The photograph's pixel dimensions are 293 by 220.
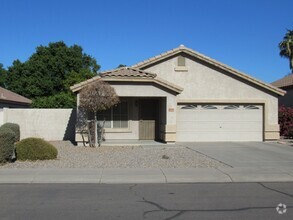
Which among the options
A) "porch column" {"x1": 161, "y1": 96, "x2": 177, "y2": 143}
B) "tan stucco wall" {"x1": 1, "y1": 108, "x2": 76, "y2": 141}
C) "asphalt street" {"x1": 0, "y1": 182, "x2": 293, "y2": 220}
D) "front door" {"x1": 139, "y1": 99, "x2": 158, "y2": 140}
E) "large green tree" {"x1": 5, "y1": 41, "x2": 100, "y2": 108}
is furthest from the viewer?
"large green tree" {"x1": 5, "y1": 41, "x2": 100, "y2": 108}

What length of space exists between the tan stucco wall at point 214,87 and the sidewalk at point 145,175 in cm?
1143

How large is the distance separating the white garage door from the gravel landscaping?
4.41m

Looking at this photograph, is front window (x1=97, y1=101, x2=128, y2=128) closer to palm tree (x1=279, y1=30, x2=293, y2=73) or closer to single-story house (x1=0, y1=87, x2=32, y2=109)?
single-story house (x1=0, y1=87, x2=32, y2=109)

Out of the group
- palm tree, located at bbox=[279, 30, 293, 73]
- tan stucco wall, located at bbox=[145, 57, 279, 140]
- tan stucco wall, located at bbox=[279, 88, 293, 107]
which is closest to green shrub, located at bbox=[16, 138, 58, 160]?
tan stucco wall, located at bbox=[145, 57, 279, 140]

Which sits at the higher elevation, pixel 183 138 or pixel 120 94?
pixel 120 94

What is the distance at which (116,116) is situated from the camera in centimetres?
2434

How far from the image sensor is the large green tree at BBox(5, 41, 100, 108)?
54.0 meters

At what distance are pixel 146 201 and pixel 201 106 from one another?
1626cm

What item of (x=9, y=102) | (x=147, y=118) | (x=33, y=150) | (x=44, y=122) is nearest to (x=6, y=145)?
(x=33, y=150)

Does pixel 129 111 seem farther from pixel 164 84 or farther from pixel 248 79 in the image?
pixel 248 79

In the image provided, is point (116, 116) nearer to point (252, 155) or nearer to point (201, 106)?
point (201, 106)

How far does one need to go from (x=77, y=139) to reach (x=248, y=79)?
10.2m

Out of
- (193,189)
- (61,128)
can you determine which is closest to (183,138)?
(61,128)

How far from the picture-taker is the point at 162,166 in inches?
577
